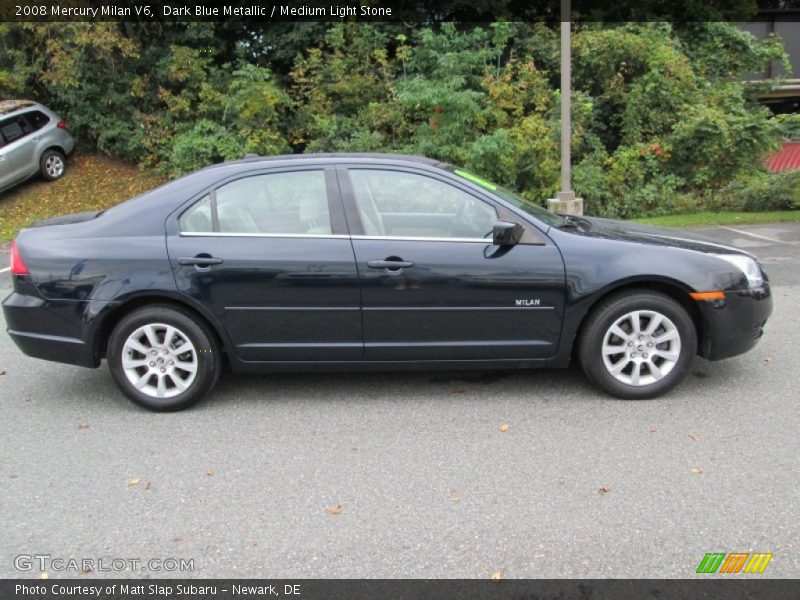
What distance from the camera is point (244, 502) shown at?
3318 millimetres

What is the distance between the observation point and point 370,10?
52.1ft

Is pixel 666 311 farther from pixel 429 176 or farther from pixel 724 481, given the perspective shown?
pixel 429 176

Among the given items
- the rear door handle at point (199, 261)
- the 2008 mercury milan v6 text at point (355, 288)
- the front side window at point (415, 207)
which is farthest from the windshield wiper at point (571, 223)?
the rear door handle at point (199, 261)

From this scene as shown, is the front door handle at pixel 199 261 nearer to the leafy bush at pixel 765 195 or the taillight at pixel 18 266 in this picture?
the taillight at pixel 18 266

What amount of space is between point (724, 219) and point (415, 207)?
28.6ft

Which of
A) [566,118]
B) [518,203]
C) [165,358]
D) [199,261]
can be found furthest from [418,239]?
[566,118]

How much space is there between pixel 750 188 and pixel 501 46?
595 cm

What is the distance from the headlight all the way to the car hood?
54mm

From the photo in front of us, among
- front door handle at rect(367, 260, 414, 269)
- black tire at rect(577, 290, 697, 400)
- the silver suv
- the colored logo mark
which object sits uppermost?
the silver suv

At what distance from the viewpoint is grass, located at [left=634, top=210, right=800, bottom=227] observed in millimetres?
11055

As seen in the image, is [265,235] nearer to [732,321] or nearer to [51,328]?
[51,328]

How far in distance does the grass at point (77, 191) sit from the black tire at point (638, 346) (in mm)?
11677

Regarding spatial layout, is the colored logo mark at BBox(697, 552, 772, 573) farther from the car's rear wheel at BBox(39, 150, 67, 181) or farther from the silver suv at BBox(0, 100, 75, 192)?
the car's rear wheel at BBox(39, 150, 67, 181)

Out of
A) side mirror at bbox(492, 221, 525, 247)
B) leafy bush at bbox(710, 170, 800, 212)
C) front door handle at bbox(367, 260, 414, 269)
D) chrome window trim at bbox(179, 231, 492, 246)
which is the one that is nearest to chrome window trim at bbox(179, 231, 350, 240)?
chrome window trim at bbox(179, 231, 492, 246)
